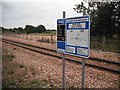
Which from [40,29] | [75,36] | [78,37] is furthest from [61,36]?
[40,29]

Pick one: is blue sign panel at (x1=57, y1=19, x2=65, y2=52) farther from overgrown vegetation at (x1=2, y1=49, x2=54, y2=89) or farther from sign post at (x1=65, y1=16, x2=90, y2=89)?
overgrown vegetation at (x1=2, y1=49, x2=54, y2=89)

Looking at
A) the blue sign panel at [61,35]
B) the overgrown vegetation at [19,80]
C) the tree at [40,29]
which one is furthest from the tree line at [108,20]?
the tree at [40,29]

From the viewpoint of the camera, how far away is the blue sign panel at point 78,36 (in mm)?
4125

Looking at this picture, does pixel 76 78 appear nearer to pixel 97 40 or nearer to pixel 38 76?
pixel 38 76

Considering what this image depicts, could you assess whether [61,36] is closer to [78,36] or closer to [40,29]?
[78,36]

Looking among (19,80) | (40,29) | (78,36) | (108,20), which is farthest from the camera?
(40,29)

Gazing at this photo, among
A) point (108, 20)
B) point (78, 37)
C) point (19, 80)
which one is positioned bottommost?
point (19, 80)

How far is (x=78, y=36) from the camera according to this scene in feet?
14.1

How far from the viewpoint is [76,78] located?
8.53 meters

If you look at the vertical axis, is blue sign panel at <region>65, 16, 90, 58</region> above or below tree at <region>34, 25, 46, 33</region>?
below

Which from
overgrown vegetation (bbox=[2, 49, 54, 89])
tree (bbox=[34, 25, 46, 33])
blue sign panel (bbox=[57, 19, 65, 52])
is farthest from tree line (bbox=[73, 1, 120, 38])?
tree (bbox=[34, 25, 46, 33])

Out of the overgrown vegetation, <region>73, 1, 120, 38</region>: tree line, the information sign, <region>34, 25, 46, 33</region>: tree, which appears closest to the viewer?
the information sign

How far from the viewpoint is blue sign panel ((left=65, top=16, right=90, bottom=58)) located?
412 cm

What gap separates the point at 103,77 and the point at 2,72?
4.16 m
